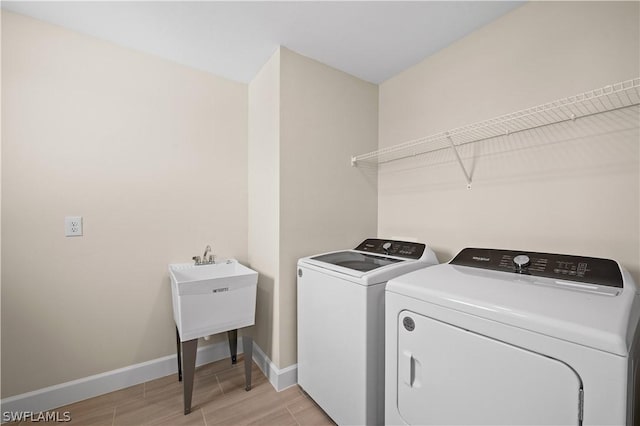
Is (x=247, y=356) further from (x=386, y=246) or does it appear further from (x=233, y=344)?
(x=386, y=246)

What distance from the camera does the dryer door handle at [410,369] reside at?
1.07 m

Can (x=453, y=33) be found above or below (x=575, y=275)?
above

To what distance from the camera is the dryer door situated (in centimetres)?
73

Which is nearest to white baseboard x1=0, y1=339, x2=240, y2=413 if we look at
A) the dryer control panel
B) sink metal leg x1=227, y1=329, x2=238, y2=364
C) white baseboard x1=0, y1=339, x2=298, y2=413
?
white baseboard x1=0, y1=339, x2=298, y2=413

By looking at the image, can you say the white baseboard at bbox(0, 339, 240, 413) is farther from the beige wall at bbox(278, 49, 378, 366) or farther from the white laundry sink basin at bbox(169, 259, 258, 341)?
the beige wall at bbox(278, 49, 378, 366)

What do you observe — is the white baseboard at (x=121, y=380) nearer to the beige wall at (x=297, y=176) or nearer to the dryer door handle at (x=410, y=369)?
→ the beige wall at (x=297, y=176)

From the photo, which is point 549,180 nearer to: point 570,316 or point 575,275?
point 575,275

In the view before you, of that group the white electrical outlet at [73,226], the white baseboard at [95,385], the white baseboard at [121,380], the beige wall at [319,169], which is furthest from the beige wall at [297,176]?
the white electrical outlet at [73,226]

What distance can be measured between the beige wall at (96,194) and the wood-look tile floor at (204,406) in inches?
8.2

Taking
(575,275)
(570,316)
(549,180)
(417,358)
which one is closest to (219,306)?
(417,358)

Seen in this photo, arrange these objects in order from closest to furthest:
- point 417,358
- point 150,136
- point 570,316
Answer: point 570,316 < point 417,358 < point 150,136

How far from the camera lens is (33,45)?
60.7 inches

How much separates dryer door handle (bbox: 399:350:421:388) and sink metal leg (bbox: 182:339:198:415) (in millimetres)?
1197

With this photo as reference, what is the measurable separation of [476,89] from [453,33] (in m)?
0.39
